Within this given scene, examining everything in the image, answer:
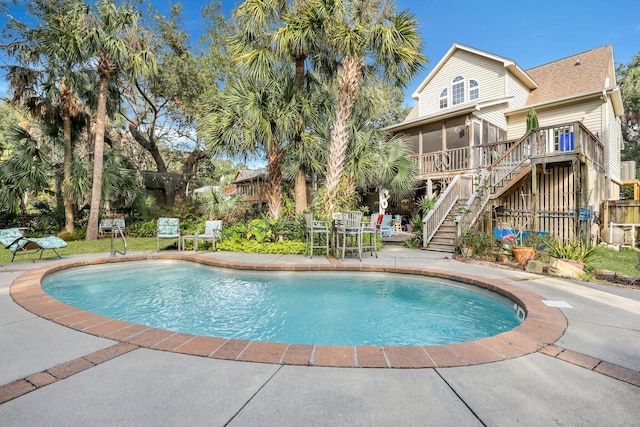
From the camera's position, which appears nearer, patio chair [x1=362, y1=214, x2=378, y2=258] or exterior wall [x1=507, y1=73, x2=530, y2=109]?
patio chair [x1=362, y1=214, x2=378, y2=258]

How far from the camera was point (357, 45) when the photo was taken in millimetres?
8281

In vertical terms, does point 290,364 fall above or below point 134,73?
below

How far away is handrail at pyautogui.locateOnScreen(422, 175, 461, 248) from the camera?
31.0ft

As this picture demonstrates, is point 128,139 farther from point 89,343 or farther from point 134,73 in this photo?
point 89,343

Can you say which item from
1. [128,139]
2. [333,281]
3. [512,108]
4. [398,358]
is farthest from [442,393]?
[128,139]

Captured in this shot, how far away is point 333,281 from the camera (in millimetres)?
5793

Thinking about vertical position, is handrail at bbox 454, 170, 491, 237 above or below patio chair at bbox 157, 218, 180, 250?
above

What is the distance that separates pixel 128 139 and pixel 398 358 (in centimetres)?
2189

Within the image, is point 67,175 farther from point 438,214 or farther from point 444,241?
point 444,241

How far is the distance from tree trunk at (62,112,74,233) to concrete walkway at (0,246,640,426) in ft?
36.9

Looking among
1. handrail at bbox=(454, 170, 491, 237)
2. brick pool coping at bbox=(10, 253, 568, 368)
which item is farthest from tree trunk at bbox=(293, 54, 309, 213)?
brick pool coping at bbox=(10, 253, 568, 368)

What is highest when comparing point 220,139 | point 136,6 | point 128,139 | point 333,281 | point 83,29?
point 136,6

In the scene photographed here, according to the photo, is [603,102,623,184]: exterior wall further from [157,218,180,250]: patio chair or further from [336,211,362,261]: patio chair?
[157,218,180,250]: patio chair

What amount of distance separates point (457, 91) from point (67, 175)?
17088mm
